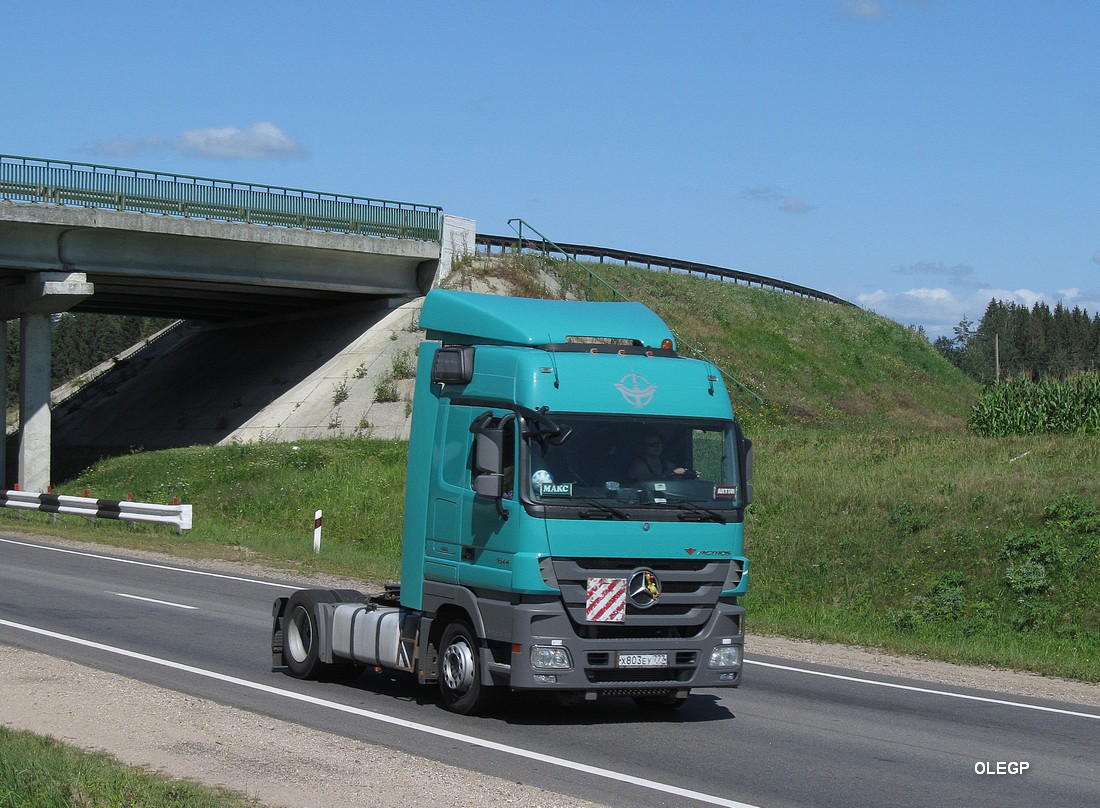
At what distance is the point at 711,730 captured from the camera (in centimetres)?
1049

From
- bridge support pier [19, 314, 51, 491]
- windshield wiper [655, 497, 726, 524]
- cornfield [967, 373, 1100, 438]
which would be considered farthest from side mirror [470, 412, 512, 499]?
bridge support pier [19, 314, 51, 491]

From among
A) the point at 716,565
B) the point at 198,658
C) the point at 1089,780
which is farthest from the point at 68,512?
the point at 1089,780

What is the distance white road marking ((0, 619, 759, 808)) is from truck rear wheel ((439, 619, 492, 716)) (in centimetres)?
50

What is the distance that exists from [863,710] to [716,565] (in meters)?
2.47

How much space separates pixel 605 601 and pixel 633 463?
115 cm

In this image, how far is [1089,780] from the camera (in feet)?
29.2

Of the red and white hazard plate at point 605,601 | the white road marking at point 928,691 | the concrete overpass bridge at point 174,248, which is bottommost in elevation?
the white road marking at point 928,691

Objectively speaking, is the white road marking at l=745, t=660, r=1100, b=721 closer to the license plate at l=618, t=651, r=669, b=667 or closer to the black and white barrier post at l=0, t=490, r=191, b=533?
the license plate at l=618, t=651, r=669, b=667

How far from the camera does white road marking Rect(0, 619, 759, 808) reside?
8219mm

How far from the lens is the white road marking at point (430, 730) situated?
8.22 m

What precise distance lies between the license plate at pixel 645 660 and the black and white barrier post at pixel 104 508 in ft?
69.7

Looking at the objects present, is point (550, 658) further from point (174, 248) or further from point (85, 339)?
point (85, 339)

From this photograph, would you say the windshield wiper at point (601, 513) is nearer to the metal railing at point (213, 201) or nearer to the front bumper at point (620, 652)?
the front bumper at point (620, 652)

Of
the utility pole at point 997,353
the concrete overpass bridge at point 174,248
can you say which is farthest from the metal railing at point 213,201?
the utility pole at point 997,353
